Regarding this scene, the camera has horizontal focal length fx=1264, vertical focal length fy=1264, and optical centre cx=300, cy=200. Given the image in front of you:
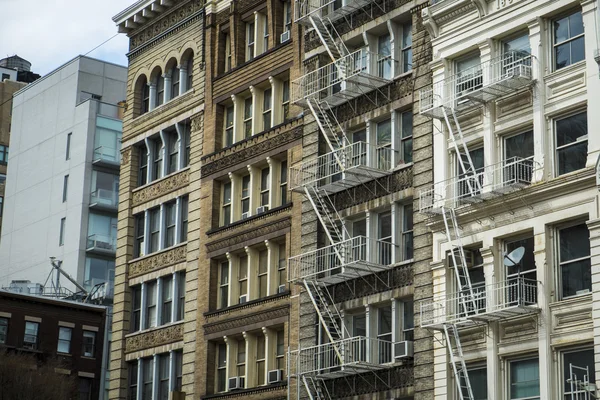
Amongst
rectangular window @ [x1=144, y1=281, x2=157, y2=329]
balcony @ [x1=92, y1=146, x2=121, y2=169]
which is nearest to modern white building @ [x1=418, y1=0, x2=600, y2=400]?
rectangular window @ [x1=144, y1=281, x2=157, y2=329]

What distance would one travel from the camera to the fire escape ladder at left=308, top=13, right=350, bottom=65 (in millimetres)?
48406

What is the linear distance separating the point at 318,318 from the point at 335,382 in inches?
106

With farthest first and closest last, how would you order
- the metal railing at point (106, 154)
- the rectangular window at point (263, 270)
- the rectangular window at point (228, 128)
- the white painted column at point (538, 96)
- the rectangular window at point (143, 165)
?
the metal railing at point (106, 154) < the rectangular window at point (143, 165) < the rectangular window at point (228, 128) < the rectangular window at point (263, 270) < the white painted column at point (538, 96)

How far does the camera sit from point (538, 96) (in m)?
39.2

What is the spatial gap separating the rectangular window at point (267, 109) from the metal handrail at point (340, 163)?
402 centimetres

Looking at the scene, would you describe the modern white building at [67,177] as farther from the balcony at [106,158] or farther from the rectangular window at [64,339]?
the rectangular window at [64,339]

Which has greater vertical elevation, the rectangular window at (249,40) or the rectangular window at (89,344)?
the rectangular window at (249,40)

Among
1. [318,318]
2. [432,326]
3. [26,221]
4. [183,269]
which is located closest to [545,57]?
[432,326]

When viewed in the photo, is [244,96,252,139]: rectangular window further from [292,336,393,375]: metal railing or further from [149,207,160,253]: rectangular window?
[292,336,393,375]: metal railing

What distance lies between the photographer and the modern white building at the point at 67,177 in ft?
271

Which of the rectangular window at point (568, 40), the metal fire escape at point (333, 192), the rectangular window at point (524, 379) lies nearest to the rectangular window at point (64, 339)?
the metal fire escape at point (333, 192)

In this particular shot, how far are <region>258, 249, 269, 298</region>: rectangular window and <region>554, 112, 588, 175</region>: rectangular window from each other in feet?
51.8

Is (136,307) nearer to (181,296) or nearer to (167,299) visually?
(167,299)

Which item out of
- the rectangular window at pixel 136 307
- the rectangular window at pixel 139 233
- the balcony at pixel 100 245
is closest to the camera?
the rectangular window at pixel 136 307
